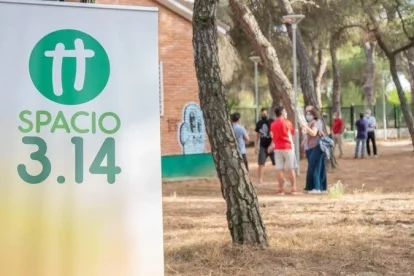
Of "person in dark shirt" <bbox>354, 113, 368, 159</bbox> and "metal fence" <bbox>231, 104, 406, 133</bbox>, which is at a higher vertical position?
"metal fence" <bbox>231, 104, 406, 133</bbox>

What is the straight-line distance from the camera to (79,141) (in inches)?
158

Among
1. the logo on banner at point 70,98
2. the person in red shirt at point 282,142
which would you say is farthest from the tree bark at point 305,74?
the logo on banner at point 70,98

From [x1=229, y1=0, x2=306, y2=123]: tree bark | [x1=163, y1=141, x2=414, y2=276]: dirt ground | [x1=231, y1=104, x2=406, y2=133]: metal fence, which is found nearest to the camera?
[x1=163, y1=141, x2=414, y2=276]: dirt ground

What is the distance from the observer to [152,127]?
418 centimetres

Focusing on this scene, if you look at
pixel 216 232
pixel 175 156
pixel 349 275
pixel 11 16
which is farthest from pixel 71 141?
pixel 175 156

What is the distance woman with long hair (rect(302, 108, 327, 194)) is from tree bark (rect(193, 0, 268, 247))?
6467 mm

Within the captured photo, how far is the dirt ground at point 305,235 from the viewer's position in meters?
7.00

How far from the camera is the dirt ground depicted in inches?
276

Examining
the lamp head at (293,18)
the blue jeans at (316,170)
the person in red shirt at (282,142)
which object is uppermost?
the lamp head at (293,18)

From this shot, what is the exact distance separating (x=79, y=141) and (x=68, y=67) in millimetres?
418

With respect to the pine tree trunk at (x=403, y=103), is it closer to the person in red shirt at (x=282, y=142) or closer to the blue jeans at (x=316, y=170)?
the blue jeans at (x=316, y=170)

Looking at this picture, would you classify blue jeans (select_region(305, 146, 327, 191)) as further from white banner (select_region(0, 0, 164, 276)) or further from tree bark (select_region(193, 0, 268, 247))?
white banner (select_region(0, 0, 164, 276))

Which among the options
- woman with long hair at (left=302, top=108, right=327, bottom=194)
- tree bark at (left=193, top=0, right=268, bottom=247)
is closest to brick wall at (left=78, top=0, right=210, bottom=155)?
woman with long hair at (left=302, top=108, right=327, bottom=194)

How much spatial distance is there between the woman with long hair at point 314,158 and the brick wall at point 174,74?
17.5ft
